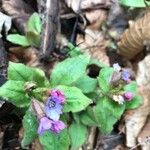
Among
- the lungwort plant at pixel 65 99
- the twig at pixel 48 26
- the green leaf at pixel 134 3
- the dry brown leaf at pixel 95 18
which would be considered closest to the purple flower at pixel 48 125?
the lungwort plant at pixel 65 99

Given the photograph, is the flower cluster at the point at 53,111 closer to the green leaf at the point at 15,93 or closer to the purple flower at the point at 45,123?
the purple flower at the point at 45,123

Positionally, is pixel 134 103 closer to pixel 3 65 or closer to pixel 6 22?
pixel 3 65

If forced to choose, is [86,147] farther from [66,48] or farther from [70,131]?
[66,48]

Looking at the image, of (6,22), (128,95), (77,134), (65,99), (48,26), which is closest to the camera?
(65,99)

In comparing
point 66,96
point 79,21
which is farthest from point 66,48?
point 66,96

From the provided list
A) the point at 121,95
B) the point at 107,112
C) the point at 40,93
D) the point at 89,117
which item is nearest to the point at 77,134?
the point at 89,117
